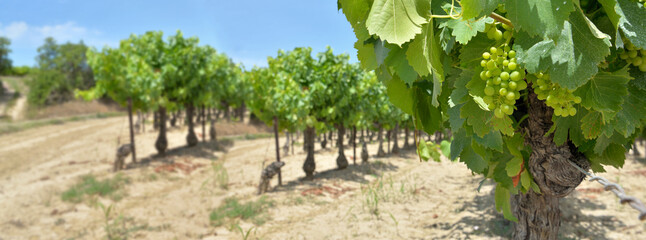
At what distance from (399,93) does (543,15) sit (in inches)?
38.1

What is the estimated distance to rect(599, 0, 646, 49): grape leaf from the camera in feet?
4.68

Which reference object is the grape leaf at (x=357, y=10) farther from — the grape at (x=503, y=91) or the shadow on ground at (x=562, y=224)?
the shadow on ground at (x=562, y=224)

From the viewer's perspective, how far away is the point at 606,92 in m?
1.64

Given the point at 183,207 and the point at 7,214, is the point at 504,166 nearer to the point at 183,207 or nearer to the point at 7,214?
the point at 183,207

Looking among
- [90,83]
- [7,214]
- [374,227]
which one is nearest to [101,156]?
[7,214]

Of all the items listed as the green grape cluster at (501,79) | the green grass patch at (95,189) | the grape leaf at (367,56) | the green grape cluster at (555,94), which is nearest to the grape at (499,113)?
the green grape cluster at (501,79)

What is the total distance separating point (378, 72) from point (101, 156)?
18489 mm

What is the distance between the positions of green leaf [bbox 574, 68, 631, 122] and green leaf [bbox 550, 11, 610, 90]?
315 millimetres

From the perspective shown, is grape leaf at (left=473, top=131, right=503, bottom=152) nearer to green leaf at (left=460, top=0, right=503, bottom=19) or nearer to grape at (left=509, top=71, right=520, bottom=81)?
grape at (left=509, top=71, right=520, bottom=81)

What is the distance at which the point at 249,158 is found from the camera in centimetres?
1727

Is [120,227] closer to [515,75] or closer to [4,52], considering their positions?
[515,75]

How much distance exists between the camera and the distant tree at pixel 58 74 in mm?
43231

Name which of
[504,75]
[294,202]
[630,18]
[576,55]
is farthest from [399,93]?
[294,202]

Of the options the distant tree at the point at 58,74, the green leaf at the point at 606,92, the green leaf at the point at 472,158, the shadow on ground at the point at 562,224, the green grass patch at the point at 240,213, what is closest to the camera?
the green leaf at the point at 606,92
